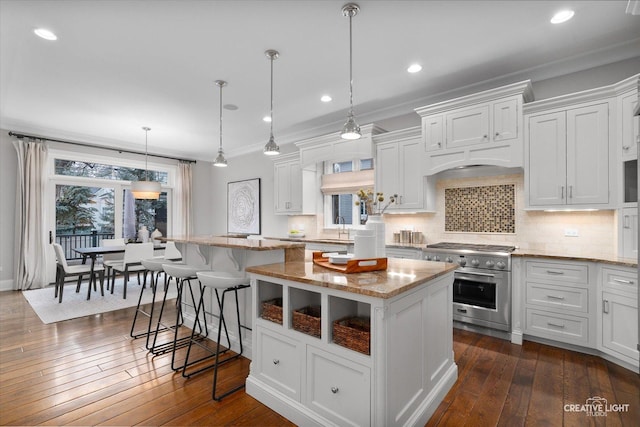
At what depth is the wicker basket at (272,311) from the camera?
6.96 feet

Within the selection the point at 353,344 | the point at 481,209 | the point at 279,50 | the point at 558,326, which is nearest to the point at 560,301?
the point at 558,326

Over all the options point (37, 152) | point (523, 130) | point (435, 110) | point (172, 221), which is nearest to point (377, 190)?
point (435, 110)

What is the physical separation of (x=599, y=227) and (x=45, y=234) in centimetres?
813

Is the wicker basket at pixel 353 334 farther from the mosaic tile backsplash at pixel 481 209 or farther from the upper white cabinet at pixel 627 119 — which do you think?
the upper white cabinet at pixel 627 119

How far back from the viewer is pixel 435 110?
384cm

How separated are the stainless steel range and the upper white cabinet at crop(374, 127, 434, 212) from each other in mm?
786

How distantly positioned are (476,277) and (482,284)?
0.09m

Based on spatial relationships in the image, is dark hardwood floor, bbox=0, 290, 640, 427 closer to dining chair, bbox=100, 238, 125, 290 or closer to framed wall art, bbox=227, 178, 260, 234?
dining chair, bbox=100, 238, 125, 290

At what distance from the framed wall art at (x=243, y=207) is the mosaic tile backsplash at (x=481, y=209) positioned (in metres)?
4.06

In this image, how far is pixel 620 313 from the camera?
265cm

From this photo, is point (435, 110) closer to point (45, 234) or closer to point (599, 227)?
point (599, 227)

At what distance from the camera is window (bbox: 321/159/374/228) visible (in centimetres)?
503

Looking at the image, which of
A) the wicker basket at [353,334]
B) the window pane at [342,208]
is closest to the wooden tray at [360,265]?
the wicker basket at [353,334]

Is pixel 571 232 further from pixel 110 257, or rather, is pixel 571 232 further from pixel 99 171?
pixel 99 171
